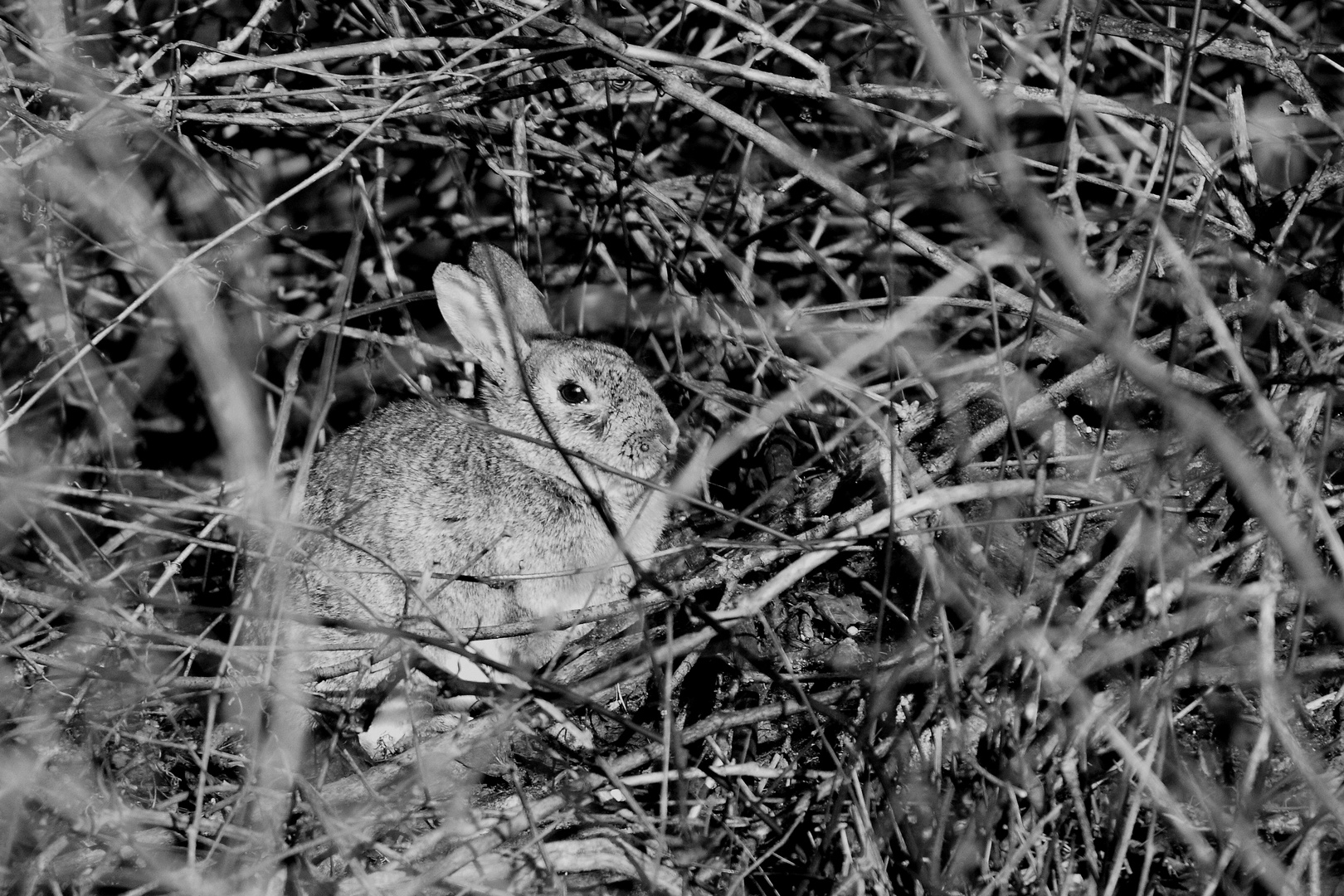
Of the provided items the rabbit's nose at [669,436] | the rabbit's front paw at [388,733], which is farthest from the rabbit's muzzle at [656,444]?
the rabbit's front paw at [388,733]

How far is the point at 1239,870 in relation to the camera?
2.49 m

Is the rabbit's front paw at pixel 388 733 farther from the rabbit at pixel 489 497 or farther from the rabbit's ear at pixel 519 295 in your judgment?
the rabbit's ear at pixel 519 295

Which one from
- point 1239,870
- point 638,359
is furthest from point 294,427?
point 1239,870

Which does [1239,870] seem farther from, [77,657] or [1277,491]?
[77,657]

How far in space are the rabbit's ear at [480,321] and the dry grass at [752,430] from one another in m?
0.29

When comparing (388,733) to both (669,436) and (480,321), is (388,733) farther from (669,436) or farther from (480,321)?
(480,321)

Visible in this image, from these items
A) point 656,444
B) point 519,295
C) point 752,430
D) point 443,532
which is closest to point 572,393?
point 656,444

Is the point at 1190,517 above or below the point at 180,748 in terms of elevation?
above

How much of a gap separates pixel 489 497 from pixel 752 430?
3.31 feet

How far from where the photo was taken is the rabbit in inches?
142

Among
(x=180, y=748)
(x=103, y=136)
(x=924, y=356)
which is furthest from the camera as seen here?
(x=924, y=356)

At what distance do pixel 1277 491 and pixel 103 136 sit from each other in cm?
341

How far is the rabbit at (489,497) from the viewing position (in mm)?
3602

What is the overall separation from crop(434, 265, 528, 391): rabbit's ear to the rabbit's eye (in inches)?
5.9
